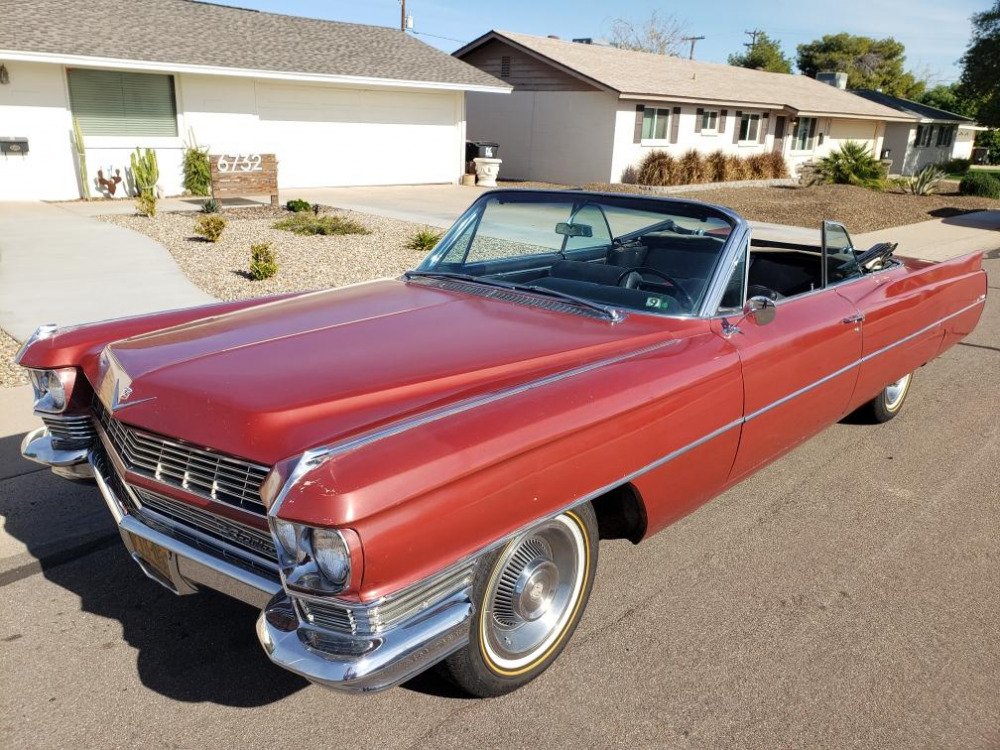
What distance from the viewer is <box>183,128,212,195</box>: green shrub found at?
1709 centimetres

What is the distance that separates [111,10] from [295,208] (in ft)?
24.4

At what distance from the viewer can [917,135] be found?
41.1 meters

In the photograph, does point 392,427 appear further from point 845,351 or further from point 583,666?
point 845,351

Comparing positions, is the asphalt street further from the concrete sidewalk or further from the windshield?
the concrete sidewalk

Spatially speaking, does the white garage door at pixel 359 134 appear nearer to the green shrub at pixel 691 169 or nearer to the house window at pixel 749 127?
the green shrub at pixel 691 169

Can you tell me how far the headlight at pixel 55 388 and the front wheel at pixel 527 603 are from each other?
1983mm

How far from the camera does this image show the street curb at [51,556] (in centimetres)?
347

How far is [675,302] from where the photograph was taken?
352cm

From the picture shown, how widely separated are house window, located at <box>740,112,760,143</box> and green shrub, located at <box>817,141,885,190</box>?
282 cm

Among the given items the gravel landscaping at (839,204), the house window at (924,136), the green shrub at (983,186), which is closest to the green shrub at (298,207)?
the gravel landscaping at (839,204)

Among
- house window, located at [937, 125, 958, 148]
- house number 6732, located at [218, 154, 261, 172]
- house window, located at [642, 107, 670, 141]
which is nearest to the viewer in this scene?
house number 6732, located at [218, 154, 261, 172]

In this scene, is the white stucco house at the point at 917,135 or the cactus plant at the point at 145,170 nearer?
the cactus plant at the point at 145,170

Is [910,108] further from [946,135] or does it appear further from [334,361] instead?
[334,361]

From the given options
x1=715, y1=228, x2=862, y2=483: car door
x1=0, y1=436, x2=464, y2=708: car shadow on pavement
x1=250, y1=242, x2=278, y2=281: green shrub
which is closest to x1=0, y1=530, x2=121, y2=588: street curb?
x1=0, y1=436, x2=464, y2=708: car shadow on pavement
